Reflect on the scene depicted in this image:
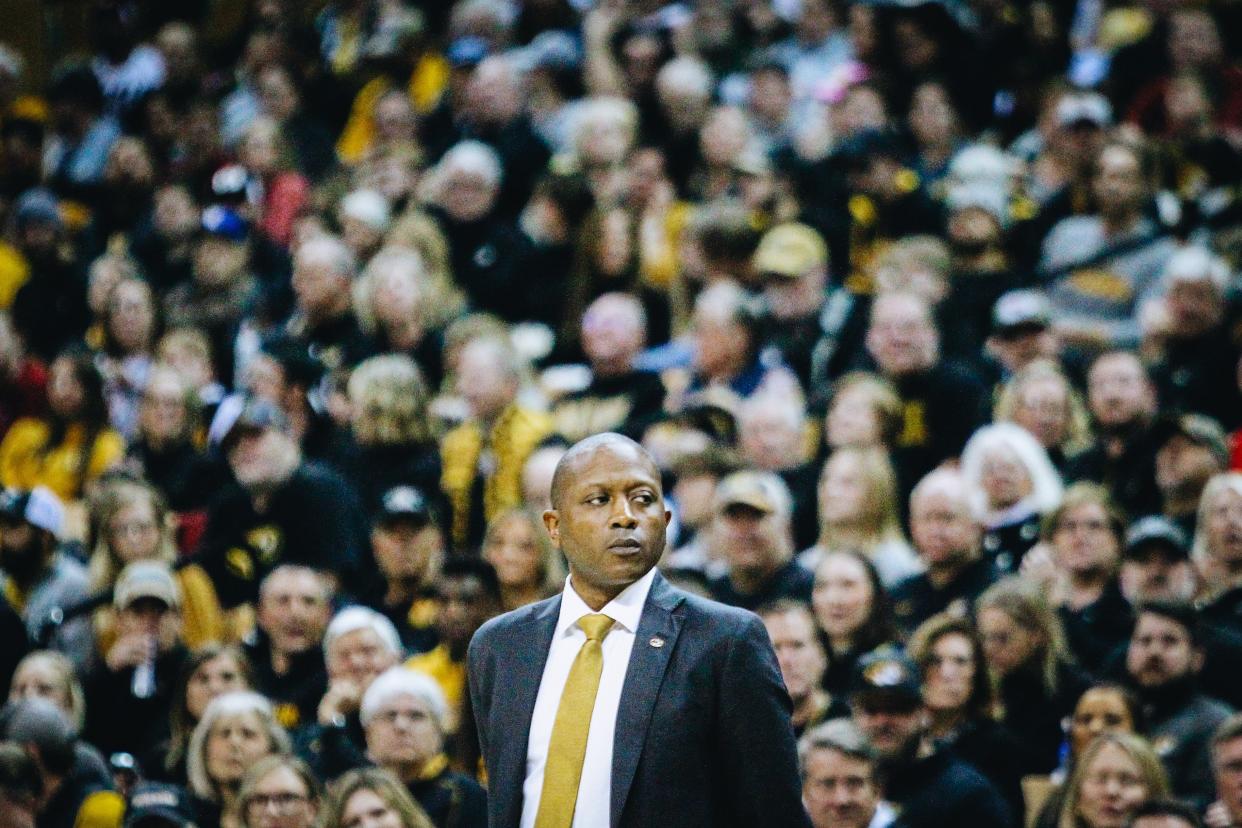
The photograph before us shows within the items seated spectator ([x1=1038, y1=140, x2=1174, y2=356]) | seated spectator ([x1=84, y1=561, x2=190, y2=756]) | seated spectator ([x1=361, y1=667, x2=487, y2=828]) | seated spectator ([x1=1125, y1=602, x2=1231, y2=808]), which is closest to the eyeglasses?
seated spectator ([x1=361, y1=667, x2=487, y2=828])

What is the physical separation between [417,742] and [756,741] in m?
3.49

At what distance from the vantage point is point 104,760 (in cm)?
759

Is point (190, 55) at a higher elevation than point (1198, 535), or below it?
higher

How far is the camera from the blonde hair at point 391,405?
909cm

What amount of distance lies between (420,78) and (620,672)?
1035 centimetres

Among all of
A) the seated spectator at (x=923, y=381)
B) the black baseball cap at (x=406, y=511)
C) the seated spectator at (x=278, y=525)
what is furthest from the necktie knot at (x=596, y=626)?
the seated spectator at (x=923, y=381)

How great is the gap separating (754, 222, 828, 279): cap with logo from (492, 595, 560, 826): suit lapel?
6.06 meters

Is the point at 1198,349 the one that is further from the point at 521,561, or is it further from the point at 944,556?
the point at 521,561

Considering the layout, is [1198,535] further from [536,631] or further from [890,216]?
[536,631]

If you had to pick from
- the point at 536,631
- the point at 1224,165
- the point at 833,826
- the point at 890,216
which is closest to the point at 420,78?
the point at 890,216

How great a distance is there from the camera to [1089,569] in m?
7.46

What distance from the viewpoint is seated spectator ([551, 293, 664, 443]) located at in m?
9.38

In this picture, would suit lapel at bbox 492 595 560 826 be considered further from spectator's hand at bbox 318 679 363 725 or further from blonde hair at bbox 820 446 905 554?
blonde hair at bbox 820 446 905 554

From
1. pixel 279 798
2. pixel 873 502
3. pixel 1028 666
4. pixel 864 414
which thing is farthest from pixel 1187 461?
pixel 279 798
